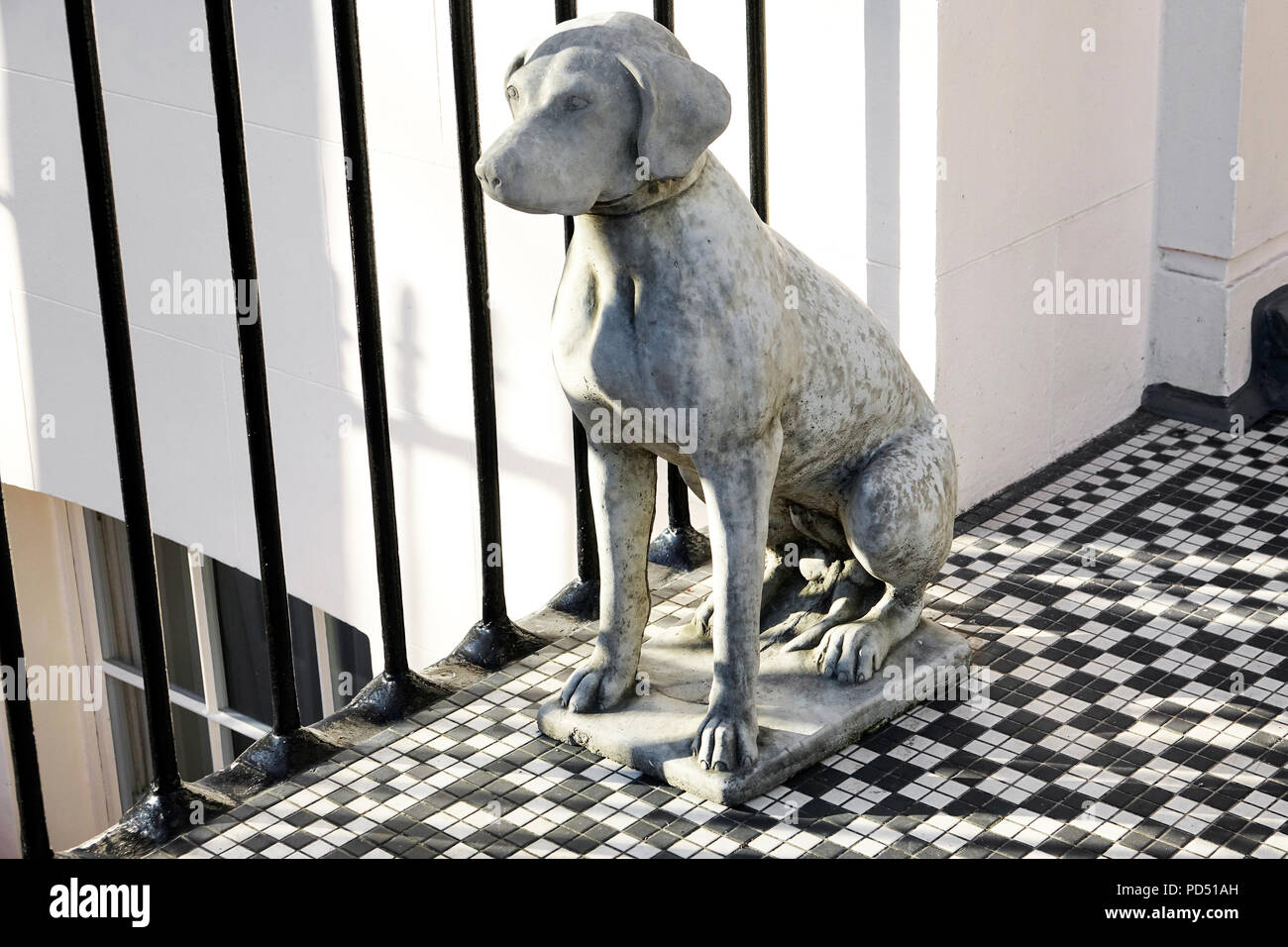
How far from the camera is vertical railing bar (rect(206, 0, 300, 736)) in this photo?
2.07m

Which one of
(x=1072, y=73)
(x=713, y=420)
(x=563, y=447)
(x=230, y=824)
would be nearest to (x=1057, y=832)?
(x=713, y=420)

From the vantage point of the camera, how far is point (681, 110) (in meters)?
1.85

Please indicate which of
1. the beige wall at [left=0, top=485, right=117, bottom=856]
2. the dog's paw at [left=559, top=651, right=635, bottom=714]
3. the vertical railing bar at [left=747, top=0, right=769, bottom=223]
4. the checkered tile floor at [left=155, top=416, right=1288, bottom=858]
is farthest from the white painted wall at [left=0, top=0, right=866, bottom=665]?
the dog's paw at [left=559, top=651, right=635, bottom=714]

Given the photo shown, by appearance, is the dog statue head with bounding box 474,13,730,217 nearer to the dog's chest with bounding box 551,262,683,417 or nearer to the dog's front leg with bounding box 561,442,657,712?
the dog's chest with bounding box 551,262,683,417

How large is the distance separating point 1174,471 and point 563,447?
6.52 feet

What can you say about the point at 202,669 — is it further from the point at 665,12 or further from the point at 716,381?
the point at 716,381

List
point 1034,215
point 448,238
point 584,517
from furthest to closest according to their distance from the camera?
point 448,238 → point 1034,215 → point 584,517

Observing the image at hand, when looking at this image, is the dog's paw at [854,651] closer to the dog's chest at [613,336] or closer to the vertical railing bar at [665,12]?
the dog's chest at [613,336]

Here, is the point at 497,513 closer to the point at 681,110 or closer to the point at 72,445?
the point at 681,110

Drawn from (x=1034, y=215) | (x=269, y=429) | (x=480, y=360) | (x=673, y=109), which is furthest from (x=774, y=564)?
(x=1034, y=215)

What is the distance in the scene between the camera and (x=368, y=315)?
2.34m

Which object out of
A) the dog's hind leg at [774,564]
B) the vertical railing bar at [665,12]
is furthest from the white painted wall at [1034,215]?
the dog's hind leg at [774,564]

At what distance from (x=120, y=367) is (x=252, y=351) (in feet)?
0.69

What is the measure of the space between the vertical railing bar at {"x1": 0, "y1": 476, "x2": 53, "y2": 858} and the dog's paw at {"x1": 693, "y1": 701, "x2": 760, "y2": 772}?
835 millimetres
